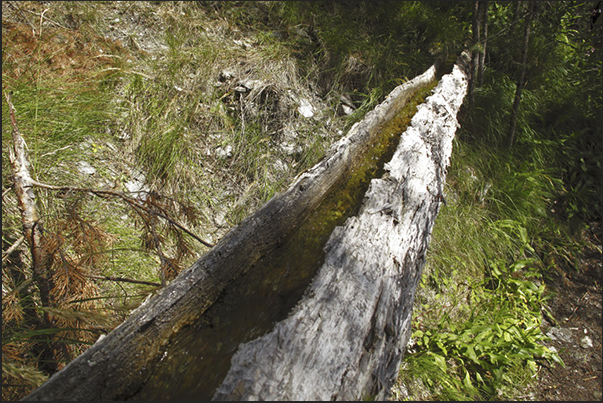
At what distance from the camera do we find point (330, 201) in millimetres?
2090

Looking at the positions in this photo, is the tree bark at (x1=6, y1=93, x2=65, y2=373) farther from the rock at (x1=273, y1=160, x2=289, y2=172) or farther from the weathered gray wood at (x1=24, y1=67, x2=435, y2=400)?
the rock at (x1=273, y1=160, x2=289, y2=172)

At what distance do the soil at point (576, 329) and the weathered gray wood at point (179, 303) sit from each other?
202cm

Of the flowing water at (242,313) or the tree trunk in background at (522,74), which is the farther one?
the tree trunk in background at (522,74)

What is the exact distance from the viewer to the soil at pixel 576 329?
2.37 metres

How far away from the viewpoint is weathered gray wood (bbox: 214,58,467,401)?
1.03 meters

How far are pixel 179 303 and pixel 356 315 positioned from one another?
2.20ft

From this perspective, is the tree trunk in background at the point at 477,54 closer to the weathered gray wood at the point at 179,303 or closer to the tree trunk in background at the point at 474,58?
the tree trunk in background at the point at 474,58

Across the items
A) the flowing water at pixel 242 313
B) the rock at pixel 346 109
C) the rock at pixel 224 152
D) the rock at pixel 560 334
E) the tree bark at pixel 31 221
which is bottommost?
the rock at pixel 560 334

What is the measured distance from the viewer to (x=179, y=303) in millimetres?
1337

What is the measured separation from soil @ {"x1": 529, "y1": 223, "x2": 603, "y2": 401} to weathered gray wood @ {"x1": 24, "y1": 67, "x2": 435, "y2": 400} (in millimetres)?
2018

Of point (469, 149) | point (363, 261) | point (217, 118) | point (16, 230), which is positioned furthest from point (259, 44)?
point (363, 261)

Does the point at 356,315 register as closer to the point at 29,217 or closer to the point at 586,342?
the point at 29,217

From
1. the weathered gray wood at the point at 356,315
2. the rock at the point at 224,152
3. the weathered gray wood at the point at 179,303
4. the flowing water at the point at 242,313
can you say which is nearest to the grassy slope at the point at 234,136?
the rock at the point at 224,152

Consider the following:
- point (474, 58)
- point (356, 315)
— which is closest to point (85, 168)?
point (356, 315)
